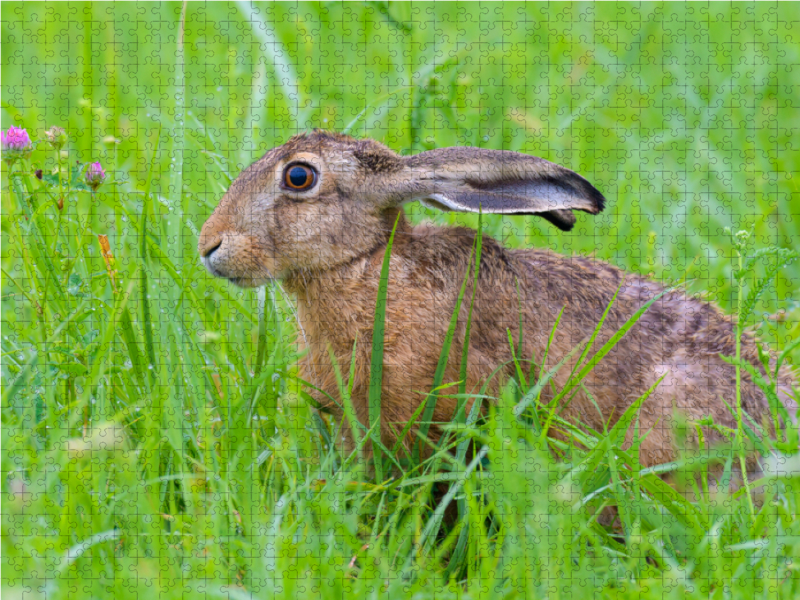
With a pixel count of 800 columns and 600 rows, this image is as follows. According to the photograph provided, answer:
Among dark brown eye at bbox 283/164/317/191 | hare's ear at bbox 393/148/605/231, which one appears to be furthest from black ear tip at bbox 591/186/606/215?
dark brown eye at bbox 283/164/317/191

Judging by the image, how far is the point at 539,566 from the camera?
3.42 m

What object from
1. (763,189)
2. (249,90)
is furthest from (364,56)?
(763,189)

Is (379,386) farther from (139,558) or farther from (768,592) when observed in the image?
(768,592)

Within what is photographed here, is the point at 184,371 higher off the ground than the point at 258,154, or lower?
lower

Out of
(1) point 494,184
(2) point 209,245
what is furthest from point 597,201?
(2) point 209,245

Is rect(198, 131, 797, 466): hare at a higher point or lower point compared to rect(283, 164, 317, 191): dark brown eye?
lower

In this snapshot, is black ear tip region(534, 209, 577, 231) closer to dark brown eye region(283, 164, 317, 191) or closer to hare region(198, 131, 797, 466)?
hare region(198, 131, 797, 466)

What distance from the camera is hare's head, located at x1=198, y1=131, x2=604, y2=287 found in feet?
15.4

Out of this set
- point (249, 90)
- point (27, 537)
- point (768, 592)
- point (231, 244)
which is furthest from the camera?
point (249, 90)

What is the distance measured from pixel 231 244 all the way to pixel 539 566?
2.15m

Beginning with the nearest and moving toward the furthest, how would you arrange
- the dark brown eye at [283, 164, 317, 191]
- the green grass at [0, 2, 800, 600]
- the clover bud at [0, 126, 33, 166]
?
1. the green grass at [0, 2, 800, 600]
2. the clover bud at [0, 126, 33, 166]
3. the dark brown eye at [283, 164, 317, 191]

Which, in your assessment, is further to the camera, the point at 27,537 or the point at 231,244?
the point at 231,244

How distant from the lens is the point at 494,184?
4844mm

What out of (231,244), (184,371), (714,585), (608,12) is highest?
(608,12)
